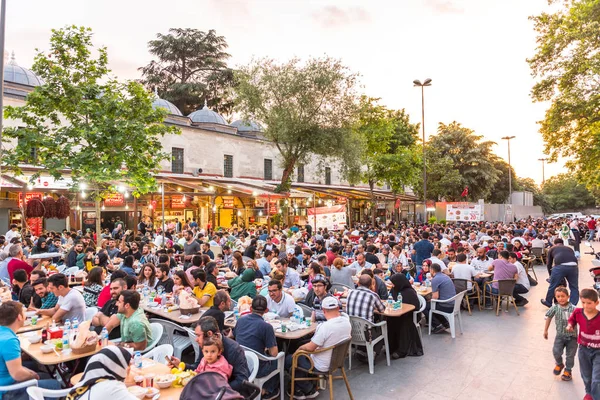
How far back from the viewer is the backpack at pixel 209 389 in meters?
3.14

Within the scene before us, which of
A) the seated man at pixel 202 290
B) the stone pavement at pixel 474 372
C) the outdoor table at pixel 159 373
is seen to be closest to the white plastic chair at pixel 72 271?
the seated man at pixel 202 290

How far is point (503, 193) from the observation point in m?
50.9

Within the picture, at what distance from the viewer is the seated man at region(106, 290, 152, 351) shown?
4953 millimetres

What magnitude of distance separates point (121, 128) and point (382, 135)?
21736 mm

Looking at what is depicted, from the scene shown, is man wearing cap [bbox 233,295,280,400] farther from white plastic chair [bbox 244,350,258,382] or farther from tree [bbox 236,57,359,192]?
tree [bbox 236,57,359,192]

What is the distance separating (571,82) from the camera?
705 inches

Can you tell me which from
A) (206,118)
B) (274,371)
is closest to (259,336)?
(274,371)

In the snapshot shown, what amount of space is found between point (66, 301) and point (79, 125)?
8.63m

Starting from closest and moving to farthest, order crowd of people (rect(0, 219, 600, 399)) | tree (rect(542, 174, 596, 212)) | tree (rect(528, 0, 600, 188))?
crowd of people (rect(0, 219, 600, 399)), tree (rect(528, 0, 600, 188)), tree (rect(542, 174, 596, 212))

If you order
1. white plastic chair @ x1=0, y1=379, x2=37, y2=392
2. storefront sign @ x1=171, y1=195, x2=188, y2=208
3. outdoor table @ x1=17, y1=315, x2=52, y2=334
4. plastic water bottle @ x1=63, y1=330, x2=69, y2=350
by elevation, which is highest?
storefront sign @ x1=171, y1=195, x2=188, y2=208

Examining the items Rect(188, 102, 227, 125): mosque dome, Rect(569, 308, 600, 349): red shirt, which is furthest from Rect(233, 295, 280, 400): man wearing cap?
Rect(188, 102, 227, 125): mosque dome

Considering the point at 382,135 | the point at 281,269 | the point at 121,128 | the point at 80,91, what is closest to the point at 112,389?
the point at 281,269

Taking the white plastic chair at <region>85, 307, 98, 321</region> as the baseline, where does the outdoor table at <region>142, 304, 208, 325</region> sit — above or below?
below

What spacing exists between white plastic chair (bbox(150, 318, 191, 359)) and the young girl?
183cm
